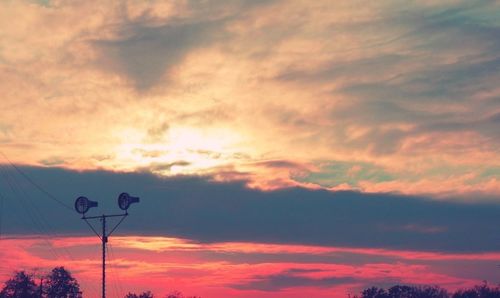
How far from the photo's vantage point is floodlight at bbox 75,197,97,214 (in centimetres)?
12149

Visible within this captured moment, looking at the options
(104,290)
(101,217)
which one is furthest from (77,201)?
(104,290)

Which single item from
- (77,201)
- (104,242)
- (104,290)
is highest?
(77,201)

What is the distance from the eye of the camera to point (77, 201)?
12175 cm

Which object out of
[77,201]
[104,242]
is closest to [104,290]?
[104,242]

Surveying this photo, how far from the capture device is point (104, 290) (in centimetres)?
11750

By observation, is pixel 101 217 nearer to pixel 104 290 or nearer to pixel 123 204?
pixel 123 204

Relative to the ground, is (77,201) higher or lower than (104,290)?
higher

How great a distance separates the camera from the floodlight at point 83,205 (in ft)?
399

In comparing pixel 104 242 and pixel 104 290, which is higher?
pixel 104 242

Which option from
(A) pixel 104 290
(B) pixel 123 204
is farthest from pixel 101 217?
(A) pixel 104 290

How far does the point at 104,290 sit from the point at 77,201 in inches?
633

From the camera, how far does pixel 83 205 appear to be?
122 metres

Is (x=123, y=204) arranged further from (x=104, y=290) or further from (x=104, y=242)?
(x=104, y=290)

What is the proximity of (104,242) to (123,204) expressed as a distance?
702 centimetres
